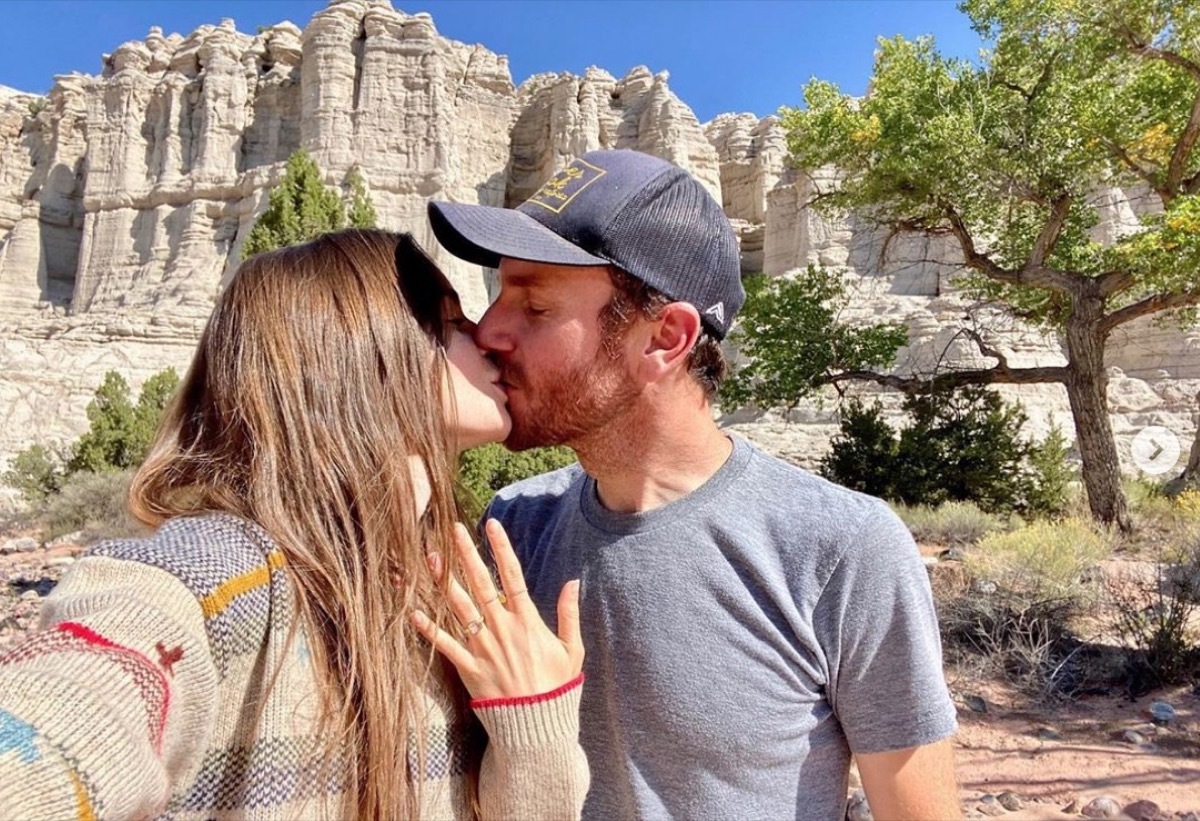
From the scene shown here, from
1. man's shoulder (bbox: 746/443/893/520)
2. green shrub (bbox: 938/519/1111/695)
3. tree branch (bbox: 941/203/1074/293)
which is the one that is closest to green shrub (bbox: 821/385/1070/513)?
tree branch (bbox: 941/203/1074/293)

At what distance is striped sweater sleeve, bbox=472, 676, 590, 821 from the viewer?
1.01 meters

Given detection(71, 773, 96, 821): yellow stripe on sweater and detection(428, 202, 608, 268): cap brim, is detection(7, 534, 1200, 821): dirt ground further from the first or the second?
detection(71, 773, 96, 821): yellow stripe on sweater

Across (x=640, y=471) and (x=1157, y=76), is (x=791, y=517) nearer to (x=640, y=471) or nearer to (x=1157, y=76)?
(x=640, y=471)

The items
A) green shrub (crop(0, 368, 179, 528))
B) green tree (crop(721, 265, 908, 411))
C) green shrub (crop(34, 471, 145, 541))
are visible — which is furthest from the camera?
green shrub (crop(0, 368, 179, 528))

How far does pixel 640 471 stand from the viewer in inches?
53.9

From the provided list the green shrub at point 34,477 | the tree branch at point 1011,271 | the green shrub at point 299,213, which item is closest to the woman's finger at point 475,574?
the tree branch at point 1011,271

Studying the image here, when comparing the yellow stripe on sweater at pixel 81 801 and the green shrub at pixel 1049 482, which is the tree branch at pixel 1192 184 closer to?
the green shrub at pixel 1049 482

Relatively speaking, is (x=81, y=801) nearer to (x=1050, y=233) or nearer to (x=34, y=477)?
(x=1050, y=233)

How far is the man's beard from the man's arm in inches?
27.7

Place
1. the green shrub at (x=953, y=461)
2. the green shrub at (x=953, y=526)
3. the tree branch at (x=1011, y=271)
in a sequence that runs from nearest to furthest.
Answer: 1. the green shrub at (x=953, y=526)
2. the tree branch at (x=1011, y=271)
3. the green shrub at (x=953, y=461)

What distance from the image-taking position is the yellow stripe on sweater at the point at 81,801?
0.65 meters

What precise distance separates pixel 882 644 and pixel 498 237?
903 millimetres

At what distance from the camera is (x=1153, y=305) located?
895 cm

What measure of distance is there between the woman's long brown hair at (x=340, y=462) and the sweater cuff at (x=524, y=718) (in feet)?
0.32
